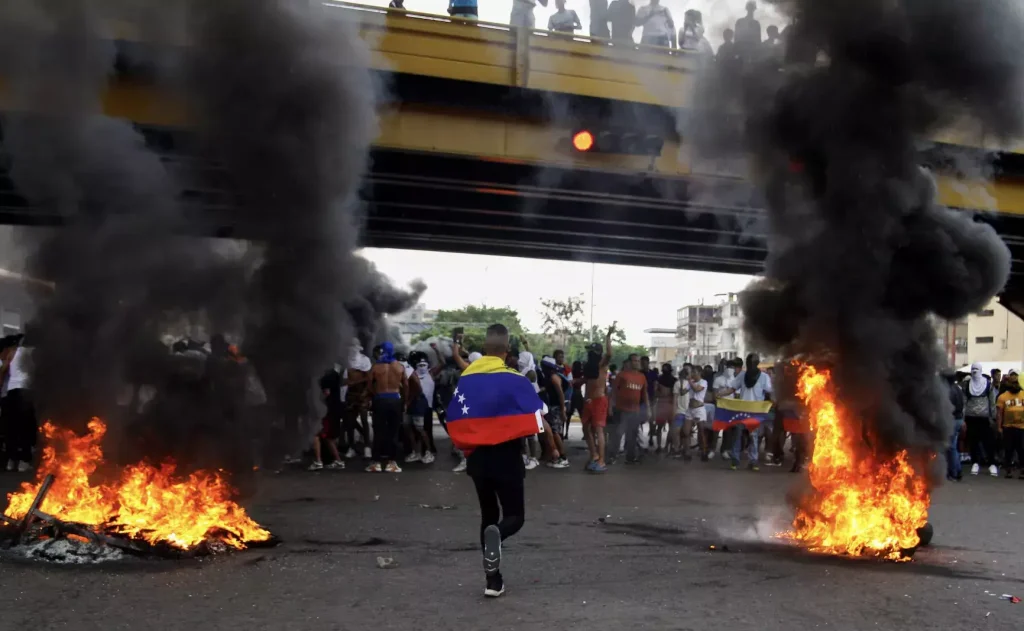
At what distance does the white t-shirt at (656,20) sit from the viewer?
9.16 metres

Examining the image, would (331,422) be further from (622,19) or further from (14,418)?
(622,19)

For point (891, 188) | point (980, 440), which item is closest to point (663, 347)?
point (980, 440)

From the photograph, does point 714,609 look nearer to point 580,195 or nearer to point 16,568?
point 16,568

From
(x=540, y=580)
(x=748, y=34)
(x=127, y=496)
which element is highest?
(x=748, y=34)

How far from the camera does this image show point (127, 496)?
5.69 meters

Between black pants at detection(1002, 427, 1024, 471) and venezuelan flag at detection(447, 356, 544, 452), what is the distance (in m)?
10.2

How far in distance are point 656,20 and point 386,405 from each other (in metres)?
5.26

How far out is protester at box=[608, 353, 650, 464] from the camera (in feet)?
40.4

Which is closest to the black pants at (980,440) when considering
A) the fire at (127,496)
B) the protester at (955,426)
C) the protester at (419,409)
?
the protester at (955,426)

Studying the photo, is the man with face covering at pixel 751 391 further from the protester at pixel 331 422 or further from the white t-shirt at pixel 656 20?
the protester at pixel 331 422

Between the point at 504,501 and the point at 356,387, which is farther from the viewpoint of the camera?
the point at 356,387

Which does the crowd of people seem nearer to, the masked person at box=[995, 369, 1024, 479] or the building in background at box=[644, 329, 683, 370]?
the masked person at box=[995, 369, 1024, 479]

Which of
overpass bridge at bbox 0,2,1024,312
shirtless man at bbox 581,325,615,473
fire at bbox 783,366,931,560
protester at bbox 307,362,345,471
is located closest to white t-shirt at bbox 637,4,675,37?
overpass bridge at bbox 0,2,1024,312

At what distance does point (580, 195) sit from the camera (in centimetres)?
1303
